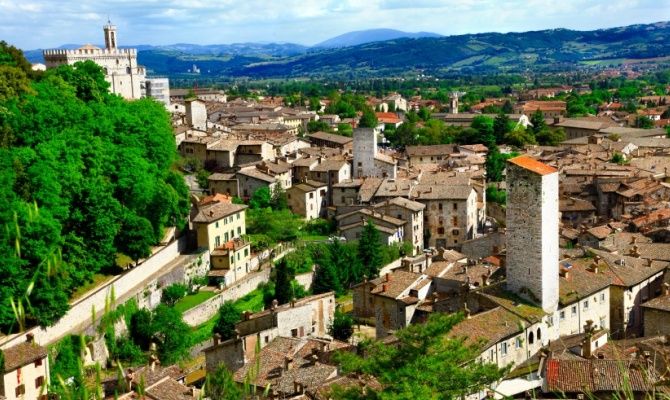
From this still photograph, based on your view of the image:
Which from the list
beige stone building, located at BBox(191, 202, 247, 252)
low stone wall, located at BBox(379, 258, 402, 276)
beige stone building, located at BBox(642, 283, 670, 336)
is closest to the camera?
beige stone building, located at BBox(642, 283, 670, 336)

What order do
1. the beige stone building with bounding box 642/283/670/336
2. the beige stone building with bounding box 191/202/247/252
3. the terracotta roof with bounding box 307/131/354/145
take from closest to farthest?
the beige stone building with bounding box 642/283/670/336
the beige stone building with bounding box 191/202/247/252
the terracotta roof with bounding box 307/131/354/145

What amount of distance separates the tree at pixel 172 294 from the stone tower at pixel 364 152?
765 inches

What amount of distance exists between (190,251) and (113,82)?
33.1 meters

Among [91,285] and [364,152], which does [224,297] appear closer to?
[91,285]

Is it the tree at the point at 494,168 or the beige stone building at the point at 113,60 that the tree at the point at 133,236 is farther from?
the beige stone building at the point at 113,60

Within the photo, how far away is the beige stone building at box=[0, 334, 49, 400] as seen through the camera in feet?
66.8

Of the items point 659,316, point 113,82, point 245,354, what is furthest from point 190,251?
point 113,82

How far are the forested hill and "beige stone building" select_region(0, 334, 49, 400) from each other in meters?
1.44

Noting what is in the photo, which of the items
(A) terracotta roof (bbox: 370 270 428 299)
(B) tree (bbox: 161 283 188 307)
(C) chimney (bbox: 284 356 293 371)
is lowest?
(B) tree (bbox: 161 283 188 307)

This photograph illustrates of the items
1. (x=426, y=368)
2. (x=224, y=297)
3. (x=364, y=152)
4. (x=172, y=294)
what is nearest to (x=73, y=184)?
(x=172, y=294)

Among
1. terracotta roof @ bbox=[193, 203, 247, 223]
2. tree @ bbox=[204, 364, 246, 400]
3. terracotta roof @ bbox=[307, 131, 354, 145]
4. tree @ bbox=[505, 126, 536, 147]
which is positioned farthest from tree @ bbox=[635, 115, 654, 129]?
tree @ bbox=[204, 364, 246, 400]

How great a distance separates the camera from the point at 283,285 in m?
32.4

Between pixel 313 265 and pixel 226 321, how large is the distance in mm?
7219

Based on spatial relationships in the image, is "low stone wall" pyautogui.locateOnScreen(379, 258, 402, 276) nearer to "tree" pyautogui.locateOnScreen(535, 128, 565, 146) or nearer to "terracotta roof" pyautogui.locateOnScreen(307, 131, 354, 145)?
"terracotta roof" pyautogui.locateOnScreen(307, 131, 354, 145)
